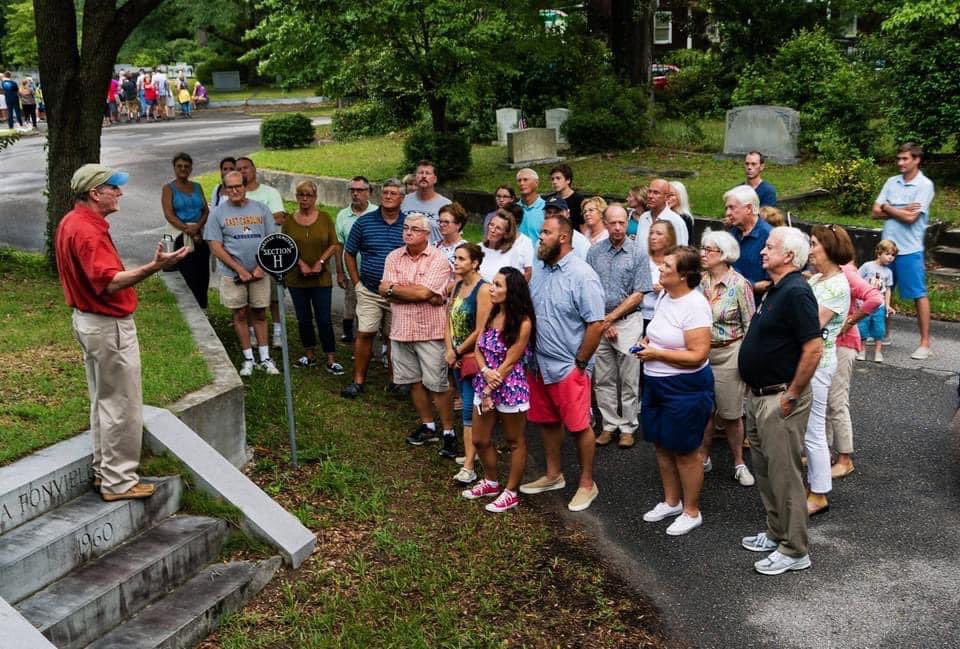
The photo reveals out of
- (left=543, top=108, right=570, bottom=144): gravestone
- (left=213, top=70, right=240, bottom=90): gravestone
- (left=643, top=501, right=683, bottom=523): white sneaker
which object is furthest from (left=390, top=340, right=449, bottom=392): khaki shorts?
(left=213, top=70, right=240, bottom=90): gravestone

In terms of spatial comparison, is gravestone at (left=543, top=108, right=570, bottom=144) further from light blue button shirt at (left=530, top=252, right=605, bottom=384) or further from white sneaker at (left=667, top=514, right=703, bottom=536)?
white sneaker at (left=667, top=514, right=703, bottom=536)

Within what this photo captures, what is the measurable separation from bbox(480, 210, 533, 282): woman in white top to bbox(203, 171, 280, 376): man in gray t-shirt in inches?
91.8

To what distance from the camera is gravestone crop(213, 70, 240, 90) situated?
4856 cm

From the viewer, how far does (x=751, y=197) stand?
7.80m

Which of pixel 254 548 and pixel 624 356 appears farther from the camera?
pixel 624 356

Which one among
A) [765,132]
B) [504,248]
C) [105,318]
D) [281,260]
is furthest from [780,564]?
[765,132]

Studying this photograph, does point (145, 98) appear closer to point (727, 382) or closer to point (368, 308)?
point (368, 308)

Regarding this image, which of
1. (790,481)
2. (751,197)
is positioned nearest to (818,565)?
(790,481)

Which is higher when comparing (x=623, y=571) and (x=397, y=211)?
(x=397, y=211)

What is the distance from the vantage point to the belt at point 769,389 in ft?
19.5

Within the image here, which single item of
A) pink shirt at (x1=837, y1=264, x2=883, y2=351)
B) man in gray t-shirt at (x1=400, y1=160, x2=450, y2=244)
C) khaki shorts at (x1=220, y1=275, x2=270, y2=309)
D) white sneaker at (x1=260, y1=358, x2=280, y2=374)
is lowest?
white sneaker at (x1=260, y1=358, x2=280, y2=374)

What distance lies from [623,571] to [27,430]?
12.6 ft

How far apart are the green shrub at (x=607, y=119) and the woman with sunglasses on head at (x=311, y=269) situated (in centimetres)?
1156

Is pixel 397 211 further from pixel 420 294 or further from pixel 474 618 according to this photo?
pixel 474 618
